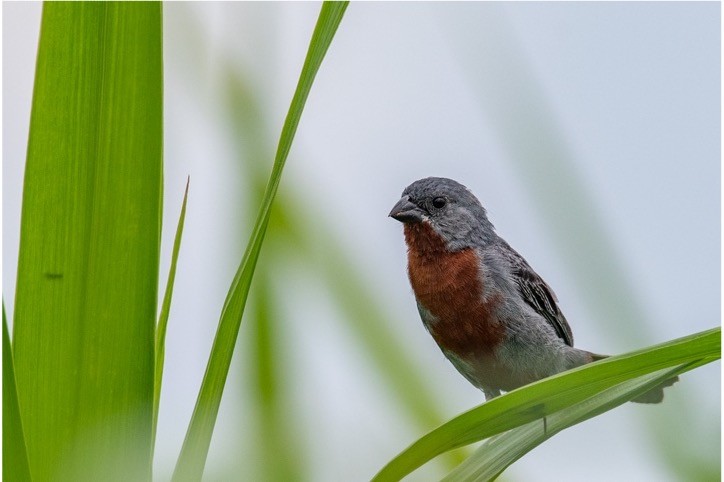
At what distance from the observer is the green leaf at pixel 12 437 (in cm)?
80

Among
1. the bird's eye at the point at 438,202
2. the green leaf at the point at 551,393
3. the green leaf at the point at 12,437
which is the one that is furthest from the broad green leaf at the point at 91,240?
the bird's eye at the point at 438,202

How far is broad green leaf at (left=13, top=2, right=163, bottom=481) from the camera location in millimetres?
903

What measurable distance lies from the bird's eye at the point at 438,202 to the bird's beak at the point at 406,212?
0.18 ft

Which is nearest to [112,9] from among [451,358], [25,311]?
[25,311]

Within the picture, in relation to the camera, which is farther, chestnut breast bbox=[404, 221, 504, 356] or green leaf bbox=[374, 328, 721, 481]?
chestnut breast bbox=[404, 221, 504, 356]

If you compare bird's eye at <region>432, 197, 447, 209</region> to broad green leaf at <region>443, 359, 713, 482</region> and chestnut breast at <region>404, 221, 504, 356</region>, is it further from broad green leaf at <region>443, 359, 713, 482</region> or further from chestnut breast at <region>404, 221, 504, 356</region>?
broad green leaf at <region>443, 359, 713, 482</region>

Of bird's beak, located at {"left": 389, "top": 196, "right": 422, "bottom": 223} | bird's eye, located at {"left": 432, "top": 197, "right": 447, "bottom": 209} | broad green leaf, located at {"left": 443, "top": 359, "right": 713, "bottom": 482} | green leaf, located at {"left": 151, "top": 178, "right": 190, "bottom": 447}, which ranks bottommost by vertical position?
broad green leaf, located at {"left": 443, "top": 359, "right": 713, "bottom": 482}

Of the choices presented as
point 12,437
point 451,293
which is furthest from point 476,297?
point 12,437

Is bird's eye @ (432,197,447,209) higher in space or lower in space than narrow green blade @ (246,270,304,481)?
higher

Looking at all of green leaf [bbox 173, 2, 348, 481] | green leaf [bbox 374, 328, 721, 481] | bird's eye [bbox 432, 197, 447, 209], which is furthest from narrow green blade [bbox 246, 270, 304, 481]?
bird's eye [bbox 432, 197, 447, 209]

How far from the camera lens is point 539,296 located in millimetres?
2418

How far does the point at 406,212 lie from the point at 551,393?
4.58ft

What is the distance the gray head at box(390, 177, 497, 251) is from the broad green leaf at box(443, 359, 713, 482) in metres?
1.21

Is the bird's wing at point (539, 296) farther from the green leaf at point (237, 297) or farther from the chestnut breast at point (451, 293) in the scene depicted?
the green leaf at point (237, 297)
